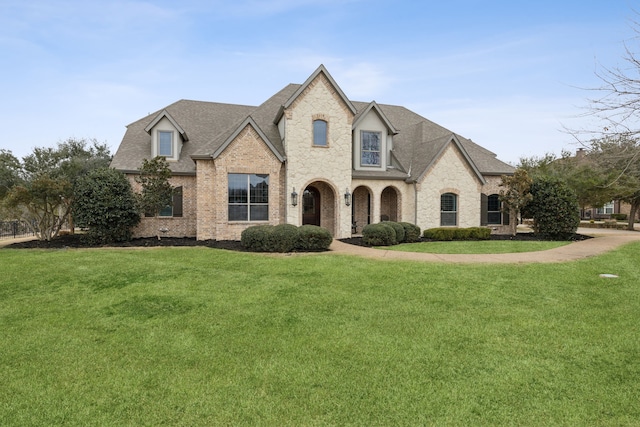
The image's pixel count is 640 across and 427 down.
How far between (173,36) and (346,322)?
1490cm

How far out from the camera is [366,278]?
934cm

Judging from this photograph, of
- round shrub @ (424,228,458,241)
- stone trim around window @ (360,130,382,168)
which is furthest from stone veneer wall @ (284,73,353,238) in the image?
round shrub @ (424,228,458,241)

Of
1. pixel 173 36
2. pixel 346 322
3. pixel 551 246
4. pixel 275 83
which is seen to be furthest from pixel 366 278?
pixel 275 83

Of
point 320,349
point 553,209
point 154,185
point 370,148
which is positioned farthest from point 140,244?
point 553,209

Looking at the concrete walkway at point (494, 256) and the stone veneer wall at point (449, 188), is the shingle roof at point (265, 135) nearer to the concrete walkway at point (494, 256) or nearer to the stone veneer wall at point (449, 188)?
the stone veneer wall at point (449, 188)

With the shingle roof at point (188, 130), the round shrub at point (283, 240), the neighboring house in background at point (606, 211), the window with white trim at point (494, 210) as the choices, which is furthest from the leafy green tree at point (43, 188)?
the neighboring house in background at point (606, 211)

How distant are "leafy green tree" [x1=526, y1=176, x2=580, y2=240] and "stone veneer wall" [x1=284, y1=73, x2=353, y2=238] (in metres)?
11.3

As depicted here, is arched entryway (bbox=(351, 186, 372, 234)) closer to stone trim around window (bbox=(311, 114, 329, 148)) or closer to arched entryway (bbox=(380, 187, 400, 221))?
arched entryway (bbox=(380, 187, 400, 221))

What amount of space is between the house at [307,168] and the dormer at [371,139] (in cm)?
6

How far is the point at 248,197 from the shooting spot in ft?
59.0

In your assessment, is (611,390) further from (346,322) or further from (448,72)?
(448,72)

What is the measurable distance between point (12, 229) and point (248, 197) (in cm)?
1830

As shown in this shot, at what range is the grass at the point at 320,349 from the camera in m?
3.63

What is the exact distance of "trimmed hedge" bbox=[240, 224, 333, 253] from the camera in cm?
1459
